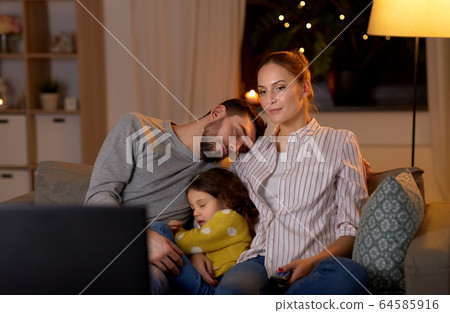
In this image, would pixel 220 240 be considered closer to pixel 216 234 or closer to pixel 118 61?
pixel 216 234

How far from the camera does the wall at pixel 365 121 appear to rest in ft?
11.3

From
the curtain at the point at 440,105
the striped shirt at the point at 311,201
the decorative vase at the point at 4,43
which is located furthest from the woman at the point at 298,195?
the decorative vase at the point at 4,43

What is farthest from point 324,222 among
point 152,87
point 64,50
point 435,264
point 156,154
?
point 64,50

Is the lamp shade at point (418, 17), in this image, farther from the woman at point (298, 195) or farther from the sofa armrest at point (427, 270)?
A: the sofa armrest at point (427, 270)

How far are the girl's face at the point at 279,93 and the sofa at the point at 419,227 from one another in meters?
0.33

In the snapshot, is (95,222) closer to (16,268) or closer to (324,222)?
(16,268)

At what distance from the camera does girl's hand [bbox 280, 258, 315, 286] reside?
160 cm

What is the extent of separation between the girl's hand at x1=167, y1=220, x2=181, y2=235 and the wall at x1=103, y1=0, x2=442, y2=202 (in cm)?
182

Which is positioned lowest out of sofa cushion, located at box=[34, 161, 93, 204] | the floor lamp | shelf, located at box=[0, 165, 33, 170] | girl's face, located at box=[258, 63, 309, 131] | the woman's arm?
shelf, located at box=[0, 165, 33, 170]

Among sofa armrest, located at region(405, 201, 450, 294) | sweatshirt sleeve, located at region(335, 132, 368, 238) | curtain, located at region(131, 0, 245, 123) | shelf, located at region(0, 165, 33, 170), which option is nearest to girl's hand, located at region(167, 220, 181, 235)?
sweatshirt sleeve, located at region(335, 132, 368, 238)

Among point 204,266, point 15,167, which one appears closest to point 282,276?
point 204,266

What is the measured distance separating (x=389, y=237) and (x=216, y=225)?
1.63ft

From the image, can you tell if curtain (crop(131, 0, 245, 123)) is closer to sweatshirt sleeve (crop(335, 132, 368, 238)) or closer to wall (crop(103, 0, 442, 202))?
wall (crop(103, 0, 442, 202))

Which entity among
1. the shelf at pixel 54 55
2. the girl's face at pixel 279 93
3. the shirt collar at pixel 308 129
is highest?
the shelf at pixel 54 55
